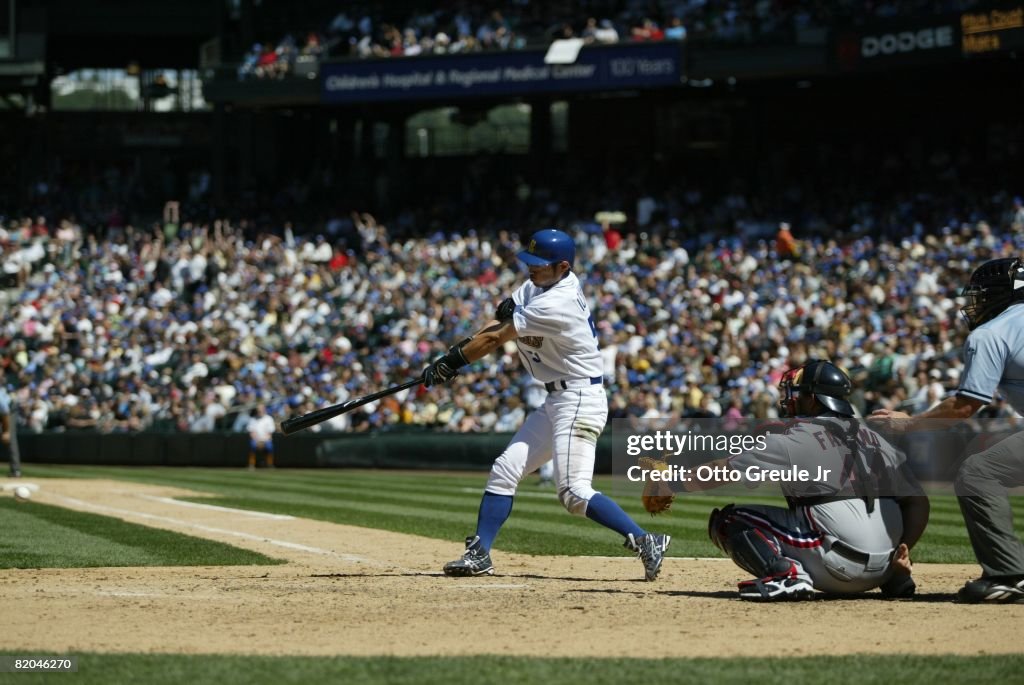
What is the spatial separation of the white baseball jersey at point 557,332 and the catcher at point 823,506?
1130mm

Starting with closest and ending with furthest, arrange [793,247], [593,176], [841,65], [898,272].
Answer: [898,272] < [793,247] < [841,65] < [593,176]

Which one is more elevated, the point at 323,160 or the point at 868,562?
the point at 323,160

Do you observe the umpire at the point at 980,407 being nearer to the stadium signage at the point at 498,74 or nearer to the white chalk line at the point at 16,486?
the white chalk line at the point at 16,486

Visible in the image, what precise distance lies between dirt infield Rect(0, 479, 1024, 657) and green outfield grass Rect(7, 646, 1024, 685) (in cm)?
20

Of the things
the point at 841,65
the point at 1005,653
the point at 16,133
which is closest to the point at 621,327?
the point at 841,65

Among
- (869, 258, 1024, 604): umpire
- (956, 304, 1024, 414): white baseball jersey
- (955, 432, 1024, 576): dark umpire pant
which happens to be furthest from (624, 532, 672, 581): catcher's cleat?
(956, 304, 1024, 414): white baseball jersey

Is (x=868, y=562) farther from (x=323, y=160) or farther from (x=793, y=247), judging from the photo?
(x=323, y=160)

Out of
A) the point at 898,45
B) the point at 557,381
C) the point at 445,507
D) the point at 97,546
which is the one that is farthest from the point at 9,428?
the point at 898,45

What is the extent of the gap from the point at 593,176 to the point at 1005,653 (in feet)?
91.2

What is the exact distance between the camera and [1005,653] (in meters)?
5.55

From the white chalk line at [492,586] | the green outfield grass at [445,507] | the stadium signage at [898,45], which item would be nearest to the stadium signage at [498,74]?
the stadium signage at [898,45]

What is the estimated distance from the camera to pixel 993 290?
6871 millimetres

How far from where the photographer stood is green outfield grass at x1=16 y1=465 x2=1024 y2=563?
10875mm

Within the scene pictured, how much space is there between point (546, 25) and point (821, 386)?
26.5m
